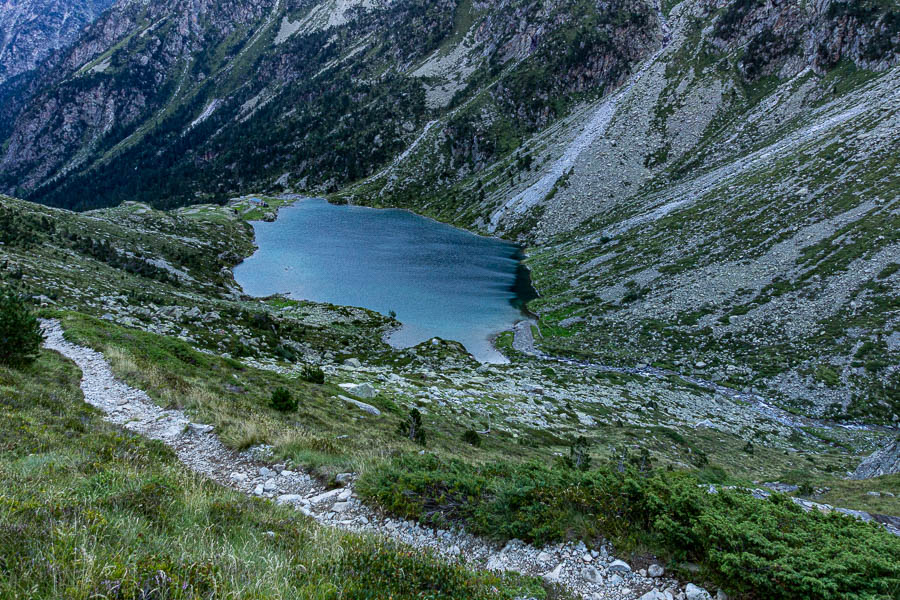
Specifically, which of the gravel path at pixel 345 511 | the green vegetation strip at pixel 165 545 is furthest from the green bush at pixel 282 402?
the green vegetation strip at pixel 165 545

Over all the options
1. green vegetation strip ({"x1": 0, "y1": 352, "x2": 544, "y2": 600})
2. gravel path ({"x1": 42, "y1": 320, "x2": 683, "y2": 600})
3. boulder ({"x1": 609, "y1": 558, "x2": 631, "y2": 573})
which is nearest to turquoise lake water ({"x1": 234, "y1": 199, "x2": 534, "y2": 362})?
gravel path ({"x1": 42, "y1": 320, "x2": 683, "y2": 600})

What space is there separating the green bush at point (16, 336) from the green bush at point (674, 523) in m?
14.8

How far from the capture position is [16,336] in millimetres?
14328

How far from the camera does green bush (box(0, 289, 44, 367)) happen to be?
14.1m

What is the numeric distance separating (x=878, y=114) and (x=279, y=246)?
111748 mm

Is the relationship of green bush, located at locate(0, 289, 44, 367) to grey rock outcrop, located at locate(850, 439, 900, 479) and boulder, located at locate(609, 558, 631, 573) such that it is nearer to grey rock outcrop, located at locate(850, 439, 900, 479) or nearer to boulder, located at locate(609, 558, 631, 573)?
boulder, located at locate(609, 558, 631, 573)

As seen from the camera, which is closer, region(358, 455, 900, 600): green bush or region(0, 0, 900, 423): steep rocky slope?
region(358, 455, 900, 600): green bush

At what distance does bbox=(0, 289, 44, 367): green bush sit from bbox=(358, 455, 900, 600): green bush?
583 inches

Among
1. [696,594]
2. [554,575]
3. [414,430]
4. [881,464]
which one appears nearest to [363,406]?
[414,430]

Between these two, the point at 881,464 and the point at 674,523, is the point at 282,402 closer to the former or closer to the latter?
the point at 674,523

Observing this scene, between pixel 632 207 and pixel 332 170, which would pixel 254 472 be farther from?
pixel 332 170

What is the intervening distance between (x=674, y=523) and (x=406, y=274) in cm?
7288

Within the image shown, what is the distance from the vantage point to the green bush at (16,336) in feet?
46.2

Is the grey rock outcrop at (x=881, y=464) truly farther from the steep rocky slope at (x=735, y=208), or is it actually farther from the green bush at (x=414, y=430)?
the green bush at (x=414, y=430)
